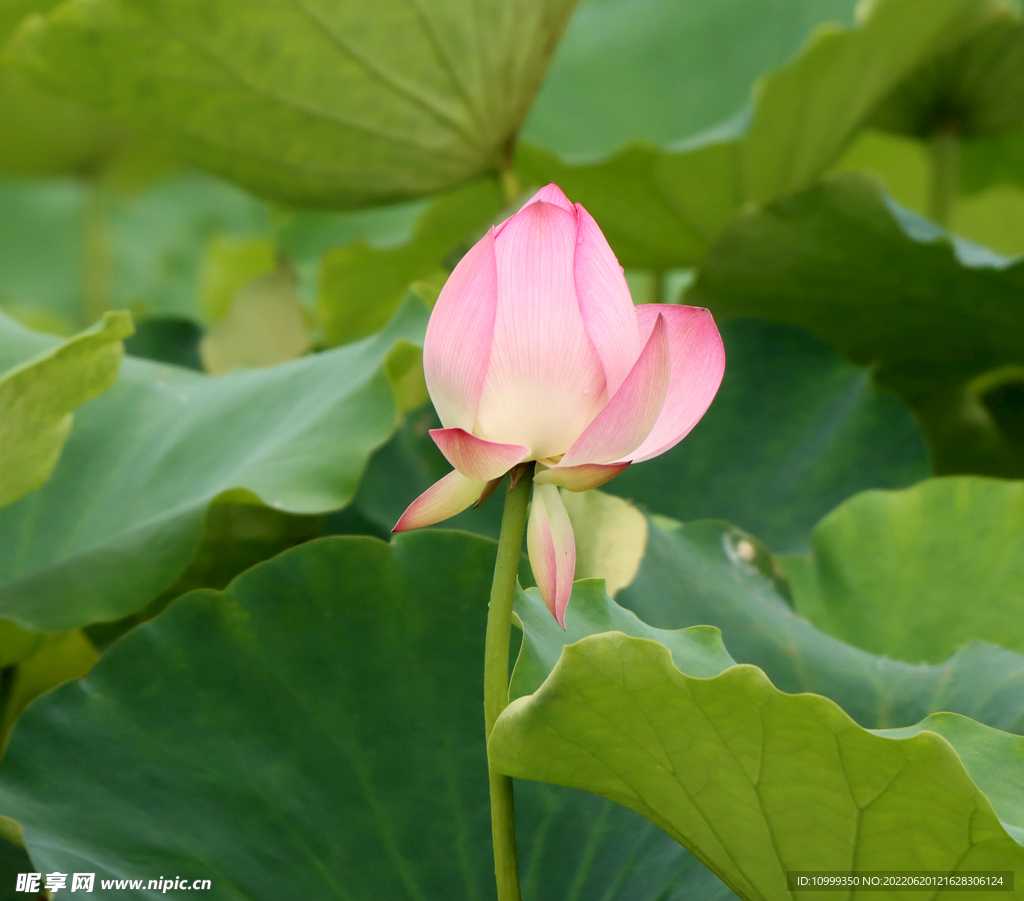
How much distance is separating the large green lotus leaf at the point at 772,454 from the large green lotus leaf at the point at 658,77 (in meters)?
0.63

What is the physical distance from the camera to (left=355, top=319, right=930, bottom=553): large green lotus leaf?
2.59 feet

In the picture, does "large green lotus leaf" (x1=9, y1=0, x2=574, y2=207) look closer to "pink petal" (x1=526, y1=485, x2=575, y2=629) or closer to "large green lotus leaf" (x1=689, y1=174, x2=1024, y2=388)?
"large green lotus leaf" (x1=689, y1=174, x2=1024, y2=388)

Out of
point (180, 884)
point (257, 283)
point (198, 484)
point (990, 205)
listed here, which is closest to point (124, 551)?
point (198, 484)

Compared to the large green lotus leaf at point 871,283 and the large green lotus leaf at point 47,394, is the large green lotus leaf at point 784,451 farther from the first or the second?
the large green lotus leaf at point 47,394

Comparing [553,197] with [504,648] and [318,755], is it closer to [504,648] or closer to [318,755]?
[504,648]

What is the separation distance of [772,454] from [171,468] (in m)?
0.45

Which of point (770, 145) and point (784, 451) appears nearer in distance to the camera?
point (784, 451)

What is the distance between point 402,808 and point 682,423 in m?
0.25

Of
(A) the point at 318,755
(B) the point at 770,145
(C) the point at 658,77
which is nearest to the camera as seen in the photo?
(A) the point at 318,755

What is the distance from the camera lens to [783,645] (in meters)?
A: 0.57

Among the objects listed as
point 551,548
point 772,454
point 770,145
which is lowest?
point 772,454

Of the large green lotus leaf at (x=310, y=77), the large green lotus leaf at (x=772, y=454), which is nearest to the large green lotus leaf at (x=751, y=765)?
the large green lotus leaf at (x=772, y=454)

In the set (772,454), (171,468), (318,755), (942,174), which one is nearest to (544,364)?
(318,755)

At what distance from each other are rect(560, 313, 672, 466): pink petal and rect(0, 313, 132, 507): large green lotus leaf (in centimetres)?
27
